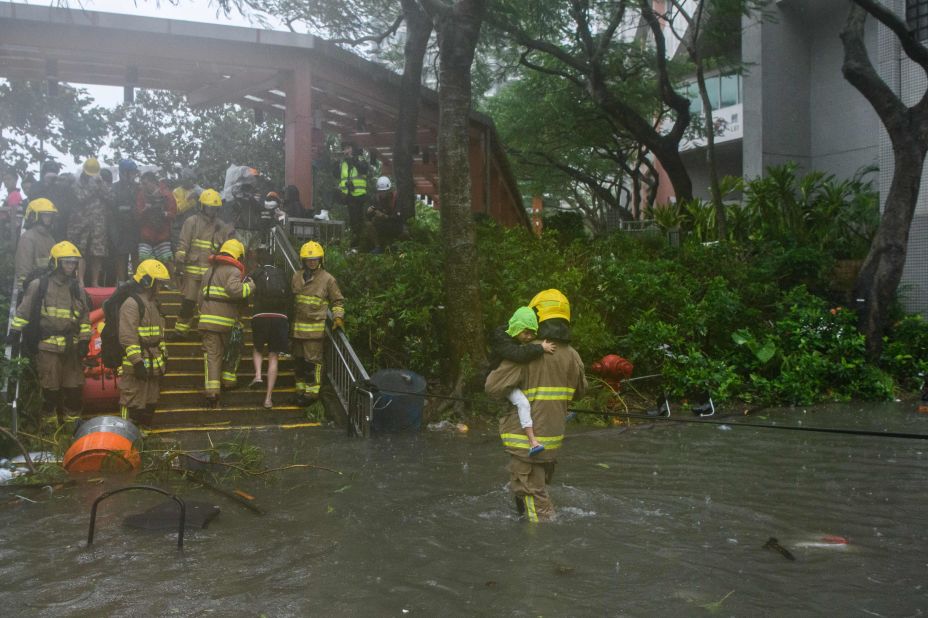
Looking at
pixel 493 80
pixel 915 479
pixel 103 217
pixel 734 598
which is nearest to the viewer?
pixel 734 598

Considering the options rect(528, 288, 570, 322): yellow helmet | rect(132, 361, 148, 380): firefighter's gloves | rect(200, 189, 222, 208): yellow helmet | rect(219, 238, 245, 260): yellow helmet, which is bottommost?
rect(132, 361, 148, 380): firefighter's gloves

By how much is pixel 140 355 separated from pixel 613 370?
20.5 feet

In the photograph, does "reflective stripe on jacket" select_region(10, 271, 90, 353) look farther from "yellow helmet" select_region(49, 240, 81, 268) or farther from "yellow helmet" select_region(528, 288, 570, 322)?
"yellow helmet" select_region(528, 288, 570, 322)

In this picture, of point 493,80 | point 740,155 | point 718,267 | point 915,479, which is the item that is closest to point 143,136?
point 493,80

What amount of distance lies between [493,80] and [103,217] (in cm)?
1524

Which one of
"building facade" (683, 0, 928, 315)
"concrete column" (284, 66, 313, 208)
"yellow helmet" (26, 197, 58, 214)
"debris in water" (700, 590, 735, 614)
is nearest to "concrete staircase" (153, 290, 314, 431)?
"yellow helmet" (26, 197, 58, 214)

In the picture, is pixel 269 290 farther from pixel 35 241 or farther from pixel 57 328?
pixel 35 241

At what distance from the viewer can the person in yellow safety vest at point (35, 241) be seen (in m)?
11.0

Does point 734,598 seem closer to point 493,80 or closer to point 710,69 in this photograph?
point 493,80

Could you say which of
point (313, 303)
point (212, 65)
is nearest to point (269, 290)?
point (313, 303)

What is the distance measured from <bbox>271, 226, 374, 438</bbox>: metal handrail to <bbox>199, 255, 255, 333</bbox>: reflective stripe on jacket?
117cm

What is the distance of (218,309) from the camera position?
33.7 ft

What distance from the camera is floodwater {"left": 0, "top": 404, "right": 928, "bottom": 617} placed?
4695mm

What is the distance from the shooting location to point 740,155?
1272 inches
